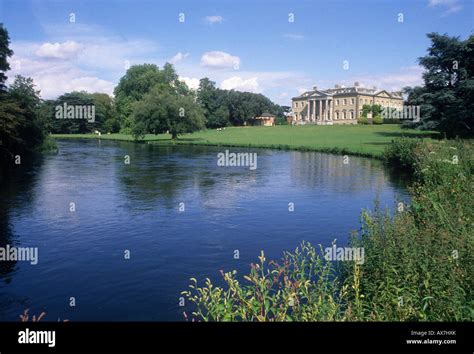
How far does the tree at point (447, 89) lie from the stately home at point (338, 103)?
78.3 m

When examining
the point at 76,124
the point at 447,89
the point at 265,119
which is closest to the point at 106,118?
the point at 76,124

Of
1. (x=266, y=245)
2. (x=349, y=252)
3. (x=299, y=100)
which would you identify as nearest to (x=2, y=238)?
(x=266, y=245)

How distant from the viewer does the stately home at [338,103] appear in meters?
127

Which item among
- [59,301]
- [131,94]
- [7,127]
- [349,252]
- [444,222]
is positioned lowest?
[59,301]

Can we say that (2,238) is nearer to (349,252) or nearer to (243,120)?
(349,252)

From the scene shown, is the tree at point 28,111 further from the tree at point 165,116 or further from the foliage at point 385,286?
the foliage at point 385,286

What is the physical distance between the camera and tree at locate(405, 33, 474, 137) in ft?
135

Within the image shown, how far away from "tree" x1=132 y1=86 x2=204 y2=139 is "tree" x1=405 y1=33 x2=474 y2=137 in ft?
126

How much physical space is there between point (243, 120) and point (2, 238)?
110810 mm

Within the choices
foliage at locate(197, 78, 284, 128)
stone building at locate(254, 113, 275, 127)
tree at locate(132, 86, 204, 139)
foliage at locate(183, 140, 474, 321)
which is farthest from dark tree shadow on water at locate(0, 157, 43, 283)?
stone building at locate(254, 113, 275, 127)

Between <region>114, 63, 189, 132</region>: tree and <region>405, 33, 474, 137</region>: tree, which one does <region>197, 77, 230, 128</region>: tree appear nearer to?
<region>114, 63, 189, 132</region>: tree

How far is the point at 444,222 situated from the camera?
9.73m

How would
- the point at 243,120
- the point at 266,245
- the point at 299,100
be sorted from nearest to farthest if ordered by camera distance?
the point at 266,245
the point at 243,120
the point at 299,100

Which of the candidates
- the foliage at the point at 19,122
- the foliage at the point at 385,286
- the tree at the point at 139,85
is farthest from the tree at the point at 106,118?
the foliage at the point at 385,286
